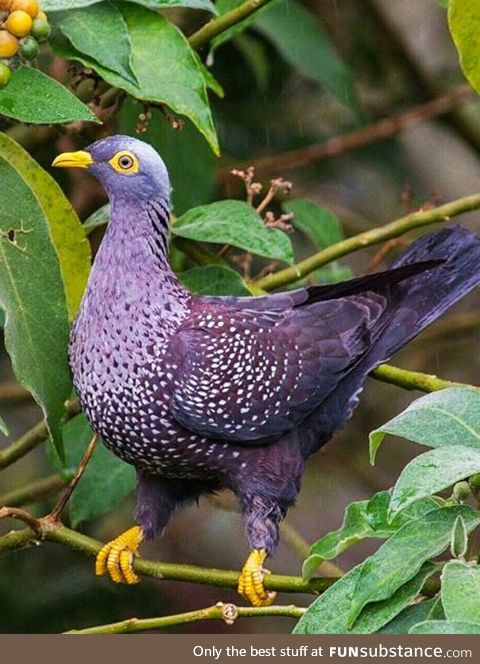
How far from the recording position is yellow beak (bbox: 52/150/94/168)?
3.28 meters

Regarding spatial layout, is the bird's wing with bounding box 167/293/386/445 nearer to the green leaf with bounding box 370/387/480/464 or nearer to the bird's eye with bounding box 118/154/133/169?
the bird's eye with bounding box 118/154/133/169

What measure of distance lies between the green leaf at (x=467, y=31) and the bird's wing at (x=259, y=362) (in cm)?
90

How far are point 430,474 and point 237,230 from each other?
1204 mm

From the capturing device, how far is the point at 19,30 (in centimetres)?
266

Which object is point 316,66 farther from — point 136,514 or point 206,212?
point 136,514

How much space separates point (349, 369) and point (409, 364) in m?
2.46

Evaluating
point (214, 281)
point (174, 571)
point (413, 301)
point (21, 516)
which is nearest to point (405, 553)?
point (174, 571)

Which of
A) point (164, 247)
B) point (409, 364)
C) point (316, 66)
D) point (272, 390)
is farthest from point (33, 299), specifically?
point (409, 364)

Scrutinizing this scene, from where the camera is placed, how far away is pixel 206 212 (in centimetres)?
343

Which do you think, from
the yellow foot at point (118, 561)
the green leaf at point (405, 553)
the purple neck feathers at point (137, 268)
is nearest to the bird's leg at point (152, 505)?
the yellow foot at point (118, 561)

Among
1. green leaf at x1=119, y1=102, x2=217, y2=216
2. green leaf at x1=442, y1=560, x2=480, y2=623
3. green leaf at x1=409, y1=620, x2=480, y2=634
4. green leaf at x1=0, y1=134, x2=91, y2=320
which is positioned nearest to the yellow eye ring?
green leaf at x1=0, y1=134, x2=91, y2=320

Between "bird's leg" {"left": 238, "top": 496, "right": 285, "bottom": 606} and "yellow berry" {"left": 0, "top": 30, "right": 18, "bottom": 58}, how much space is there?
1.27 metres

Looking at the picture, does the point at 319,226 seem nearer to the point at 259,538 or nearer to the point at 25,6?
the point at 259,538

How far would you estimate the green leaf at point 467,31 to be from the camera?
2744mm
